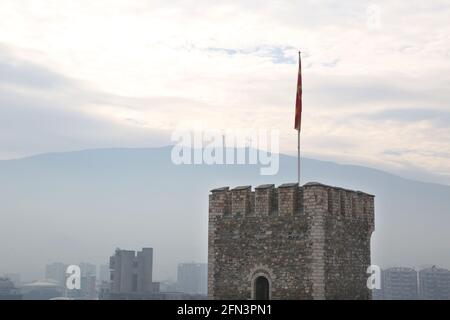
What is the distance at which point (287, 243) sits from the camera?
2531 centimetres

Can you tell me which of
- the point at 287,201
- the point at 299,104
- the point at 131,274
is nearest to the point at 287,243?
the point at 287,201

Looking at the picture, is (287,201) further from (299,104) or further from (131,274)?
(131,274)

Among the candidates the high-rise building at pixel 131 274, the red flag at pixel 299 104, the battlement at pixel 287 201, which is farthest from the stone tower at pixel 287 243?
the high-rise building at pixel 131 274

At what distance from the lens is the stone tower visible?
2480 centimetres

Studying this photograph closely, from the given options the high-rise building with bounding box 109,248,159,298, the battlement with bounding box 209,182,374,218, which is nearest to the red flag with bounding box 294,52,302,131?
the battlement with bounding box 209,182,374,218

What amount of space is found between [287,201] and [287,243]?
5.48ft

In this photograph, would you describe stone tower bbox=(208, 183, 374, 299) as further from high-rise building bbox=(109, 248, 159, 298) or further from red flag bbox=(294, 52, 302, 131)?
high-rise building bbox=(109, 248, 159, 298)

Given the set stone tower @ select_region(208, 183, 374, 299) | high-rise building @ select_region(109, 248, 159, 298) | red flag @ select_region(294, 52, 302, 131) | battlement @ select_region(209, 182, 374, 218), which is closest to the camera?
stone tower @ select_region(208, 183, 374, 299)

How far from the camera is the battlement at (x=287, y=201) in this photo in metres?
25.2
